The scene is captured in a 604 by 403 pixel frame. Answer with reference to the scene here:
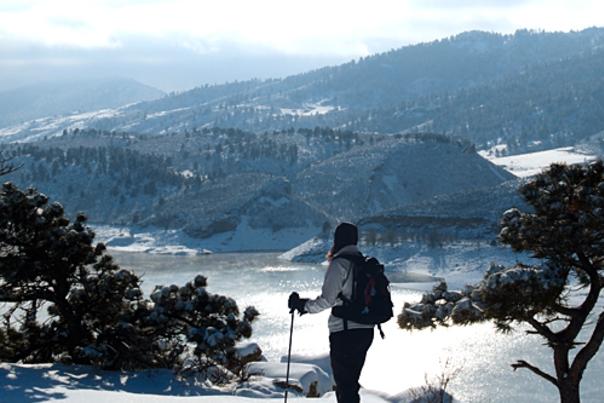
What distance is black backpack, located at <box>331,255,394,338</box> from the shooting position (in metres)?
8.25

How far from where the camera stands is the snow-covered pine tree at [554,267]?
10.8 m

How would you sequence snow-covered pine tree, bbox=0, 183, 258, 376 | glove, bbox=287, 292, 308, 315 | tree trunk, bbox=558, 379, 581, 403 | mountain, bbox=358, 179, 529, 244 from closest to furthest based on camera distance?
glove, bbox=287, 292, 308, 315
tree trunk, bbox=558, 379, 581, 403
snow-covered pine tree, bbox=0, 183, 258, 376
mountain, bbox=358, 179, 529, 244

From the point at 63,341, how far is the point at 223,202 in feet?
571

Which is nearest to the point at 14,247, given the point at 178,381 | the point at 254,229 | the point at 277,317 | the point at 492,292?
the point at 178,381

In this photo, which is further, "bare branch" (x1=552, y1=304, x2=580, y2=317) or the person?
"bare branch" (x1=552, y1=304, x2=580, y2=317)

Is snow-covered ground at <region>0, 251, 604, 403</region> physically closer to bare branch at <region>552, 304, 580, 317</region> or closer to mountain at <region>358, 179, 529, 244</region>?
bare branch at <region>552, 304, 580, 317</region>

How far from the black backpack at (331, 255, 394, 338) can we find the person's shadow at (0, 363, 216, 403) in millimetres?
5594

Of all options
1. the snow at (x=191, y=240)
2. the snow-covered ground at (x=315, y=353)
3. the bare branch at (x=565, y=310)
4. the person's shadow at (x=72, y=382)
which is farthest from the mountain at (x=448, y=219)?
the bare branch at (x=565, y=310)

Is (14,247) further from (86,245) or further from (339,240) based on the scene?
(339,240)

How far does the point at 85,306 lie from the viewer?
64.1 ft

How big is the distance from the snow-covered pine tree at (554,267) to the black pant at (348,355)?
10.4ft

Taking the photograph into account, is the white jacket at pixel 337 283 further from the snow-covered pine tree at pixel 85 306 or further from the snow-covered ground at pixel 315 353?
the snow-covered pine tree at pixel 85 306

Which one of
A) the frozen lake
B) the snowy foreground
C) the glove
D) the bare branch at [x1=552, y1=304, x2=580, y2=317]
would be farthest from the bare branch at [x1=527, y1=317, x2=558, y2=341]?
the glove

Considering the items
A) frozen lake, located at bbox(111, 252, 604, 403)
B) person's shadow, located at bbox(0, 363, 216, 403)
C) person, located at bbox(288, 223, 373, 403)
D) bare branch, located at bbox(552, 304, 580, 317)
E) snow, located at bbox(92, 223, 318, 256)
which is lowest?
snow, located at bbox(92, 223, 318, 256)
